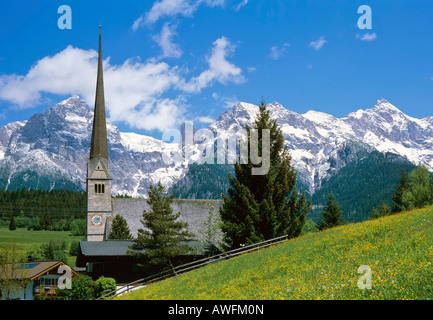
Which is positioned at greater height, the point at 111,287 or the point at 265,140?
the point at 265,140

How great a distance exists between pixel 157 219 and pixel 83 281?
9848mm

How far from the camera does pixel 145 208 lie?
68.4 meters

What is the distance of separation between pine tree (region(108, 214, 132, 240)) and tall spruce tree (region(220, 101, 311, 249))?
2434cm

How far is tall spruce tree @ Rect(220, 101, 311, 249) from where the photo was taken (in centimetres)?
3762

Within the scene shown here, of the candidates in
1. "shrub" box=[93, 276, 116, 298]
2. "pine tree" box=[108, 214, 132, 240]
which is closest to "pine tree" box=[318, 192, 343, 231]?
"pine tree" box=[108, 214, 132, 240]

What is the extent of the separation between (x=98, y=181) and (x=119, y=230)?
11.2 m

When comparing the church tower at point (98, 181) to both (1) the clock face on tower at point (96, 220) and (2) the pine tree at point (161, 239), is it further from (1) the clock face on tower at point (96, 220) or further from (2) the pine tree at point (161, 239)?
(2) the pine tree at point (161, 239)

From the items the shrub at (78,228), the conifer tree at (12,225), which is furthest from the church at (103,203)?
the conifer tree at (12,225)

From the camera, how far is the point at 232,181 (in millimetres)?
38875

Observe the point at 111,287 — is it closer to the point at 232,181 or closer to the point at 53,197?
the point at 232,181

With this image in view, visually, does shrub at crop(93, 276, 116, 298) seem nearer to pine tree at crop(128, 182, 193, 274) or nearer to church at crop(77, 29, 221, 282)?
pine tree at crop(128, 182, 193, 274)

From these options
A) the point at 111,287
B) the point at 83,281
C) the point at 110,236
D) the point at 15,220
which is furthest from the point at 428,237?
the point at 15,220

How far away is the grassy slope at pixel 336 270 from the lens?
15.7 m

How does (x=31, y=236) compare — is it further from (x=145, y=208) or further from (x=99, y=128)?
(x=145, y=208)
